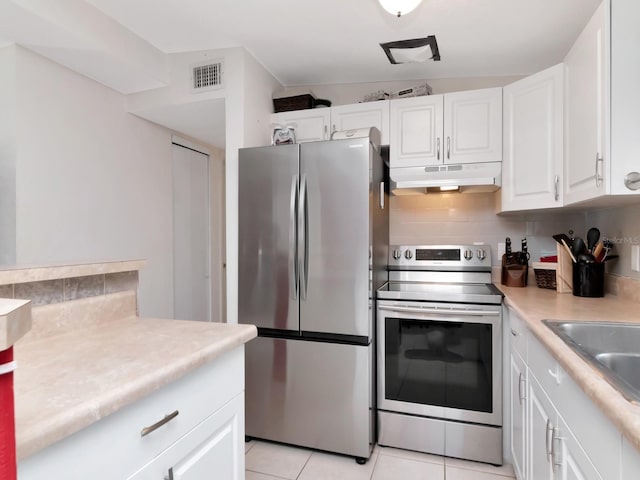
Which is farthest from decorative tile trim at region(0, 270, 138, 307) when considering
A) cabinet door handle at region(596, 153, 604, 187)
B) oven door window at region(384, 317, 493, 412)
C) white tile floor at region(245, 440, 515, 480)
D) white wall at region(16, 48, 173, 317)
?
cabinet door handle at region(596, 153, 604, 187)

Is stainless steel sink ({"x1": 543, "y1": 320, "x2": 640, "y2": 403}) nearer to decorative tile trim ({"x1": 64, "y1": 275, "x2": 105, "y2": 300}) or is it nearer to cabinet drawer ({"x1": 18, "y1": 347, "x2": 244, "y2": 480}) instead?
cabinet drawer ({"x1": 18, "y1": 347, "x2": 244, "y2": 480})

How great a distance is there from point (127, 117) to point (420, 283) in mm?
2534

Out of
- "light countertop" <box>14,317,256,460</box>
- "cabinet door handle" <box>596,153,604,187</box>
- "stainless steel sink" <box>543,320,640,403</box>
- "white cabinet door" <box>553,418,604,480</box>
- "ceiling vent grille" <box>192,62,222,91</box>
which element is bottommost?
"white cabinet door" <box>553,418,604,480</box>

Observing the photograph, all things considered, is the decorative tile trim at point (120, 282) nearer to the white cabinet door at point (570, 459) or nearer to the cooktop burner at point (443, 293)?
the cooktop burner at point (443, 293)

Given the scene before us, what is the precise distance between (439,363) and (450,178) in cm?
116

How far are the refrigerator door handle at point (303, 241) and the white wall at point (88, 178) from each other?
1401 millimetres

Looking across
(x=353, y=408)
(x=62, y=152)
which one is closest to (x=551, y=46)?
(x=353, y=408)

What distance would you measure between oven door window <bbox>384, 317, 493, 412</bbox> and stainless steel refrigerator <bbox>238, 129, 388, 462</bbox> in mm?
186

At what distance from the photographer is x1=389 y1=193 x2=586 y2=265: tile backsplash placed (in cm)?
256

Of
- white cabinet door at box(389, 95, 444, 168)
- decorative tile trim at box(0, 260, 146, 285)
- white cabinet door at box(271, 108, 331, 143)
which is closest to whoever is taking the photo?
decorative tile trim at box(0, 260, 146, 285)

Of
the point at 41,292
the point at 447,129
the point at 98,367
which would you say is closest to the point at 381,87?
the point at 447,129

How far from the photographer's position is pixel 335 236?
2.09 m

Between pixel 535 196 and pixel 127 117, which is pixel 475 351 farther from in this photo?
pixel 127 117

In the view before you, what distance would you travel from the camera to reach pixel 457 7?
1.96 metres
